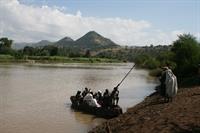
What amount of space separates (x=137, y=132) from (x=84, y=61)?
491 ft

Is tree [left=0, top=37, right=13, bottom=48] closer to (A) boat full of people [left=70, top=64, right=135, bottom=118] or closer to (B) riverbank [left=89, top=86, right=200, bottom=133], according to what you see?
(A) boat full of people [left=70, top=64, right=135, bottom=118]

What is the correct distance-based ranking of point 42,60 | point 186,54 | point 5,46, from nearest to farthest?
point 186,54, point 42,60, point 5,46

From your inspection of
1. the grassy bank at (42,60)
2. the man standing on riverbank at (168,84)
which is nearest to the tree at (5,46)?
the grassy bank at (42,60)

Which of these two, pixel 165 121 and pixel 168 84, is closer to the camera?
pixel 165 121

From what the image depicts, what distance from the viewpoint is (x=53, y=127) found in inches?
876

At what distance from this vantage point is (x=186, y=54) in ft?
178

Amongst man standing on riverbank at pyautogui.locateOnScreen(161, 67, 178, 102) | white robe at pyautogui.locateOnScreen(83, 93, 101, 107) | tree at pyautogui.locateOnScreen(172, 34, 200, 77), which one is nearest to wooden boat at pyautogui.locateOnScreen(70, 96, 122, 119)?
white robe at pyautogui.locateOnScreen(83, 93, 101, 107)

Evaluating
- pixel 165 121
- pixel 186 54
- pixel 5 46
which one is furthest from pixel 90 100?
pixel 5 46

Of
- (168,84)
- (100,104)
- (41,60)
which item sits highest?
(168,84)

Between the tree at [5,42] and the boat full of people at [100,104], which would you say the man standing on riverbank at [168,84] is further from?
the tree at [5,42]

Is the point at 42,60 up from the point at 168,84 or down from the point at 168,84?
down

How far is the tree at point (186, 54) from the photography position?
49750mm

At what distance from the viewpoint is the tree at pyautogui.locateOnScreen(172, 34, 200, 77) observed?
4975 centimetres

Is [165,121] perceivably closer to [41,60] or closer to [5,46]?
[41,60]
